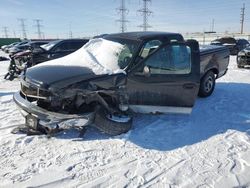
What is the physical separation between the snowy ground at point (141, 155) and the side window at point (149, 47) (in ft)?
4.42

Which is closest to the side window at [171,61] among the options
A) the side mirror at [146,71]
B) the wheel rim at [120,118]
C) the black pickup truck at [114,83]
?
the black pickup truck at [114,83]

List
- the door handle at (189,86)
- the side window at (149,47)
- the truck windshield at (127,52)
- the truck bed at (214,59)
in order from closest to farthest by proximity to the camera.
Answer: the truck windshield at (127,52), the side window at (149,47), the door handle at (189,86), the truck bed at (214,59)

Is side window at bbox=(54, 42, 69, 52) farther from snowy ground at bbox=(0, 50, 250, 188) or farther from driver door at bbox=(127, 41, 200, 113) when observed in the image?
driver door at bbox=(127, 41, 200, 113)

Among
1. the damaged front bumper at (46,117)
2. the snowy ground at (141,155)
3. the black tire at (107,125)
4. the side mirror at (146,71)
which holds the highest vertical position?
the side mirror at (146,71)

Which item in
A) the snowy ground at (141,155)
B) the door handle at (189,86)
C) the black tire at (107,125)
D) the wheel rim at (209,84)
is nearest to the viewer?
the snowy ground at (141,155)

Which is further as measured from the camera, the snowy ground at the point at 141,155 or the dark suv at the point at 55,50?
the dark suv at the point at 55,50

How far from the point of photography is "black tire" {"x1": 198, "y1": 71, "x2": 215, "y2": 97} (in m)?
7.29

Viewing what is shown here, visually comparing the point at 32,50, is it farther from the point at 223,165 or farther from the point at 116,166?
the point at 223,165

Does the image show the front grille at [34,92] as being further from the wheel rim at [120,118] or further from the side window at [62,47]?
the side window at [62,47]

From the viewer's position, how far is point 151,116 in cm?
564

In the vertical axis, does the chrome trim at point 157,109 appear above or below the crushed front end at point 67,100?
below

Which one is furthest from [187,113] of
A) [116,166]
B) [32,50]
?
[32,50]

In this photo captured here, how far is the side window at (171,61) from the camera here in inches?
198

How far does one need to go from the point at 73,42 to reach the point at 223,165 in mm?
9989
